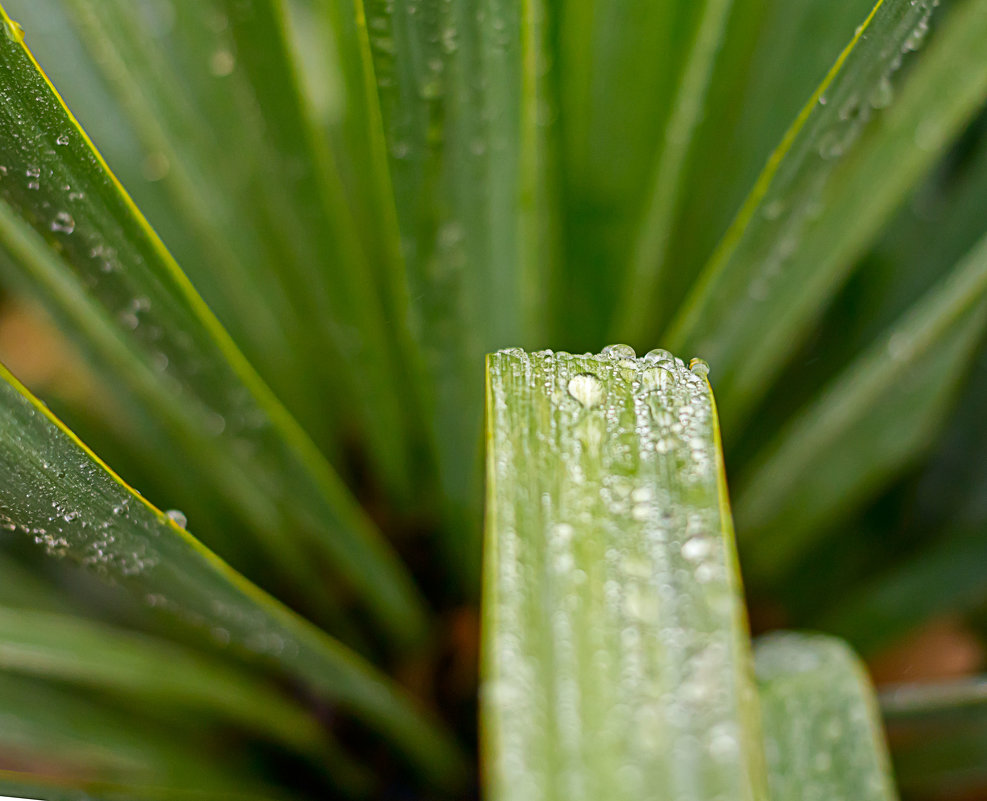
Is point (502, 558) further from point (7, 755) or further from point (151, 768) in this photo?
point (7, 755)

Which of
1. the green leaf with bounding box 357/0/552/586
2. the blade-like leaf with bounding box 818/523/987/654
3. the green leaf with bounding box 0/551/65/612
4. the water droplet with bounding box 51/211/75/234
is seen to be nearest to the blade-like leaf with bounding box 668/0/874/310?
the green leaf with bounding box 357/0/552/586

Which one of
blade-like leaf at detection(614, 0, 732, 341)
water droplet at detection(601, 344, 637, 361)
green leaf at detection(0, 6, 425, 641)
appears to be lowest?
water droplet at detection(601, 344, 637, 361)

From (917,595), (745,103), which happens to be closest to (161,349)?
(745,103)

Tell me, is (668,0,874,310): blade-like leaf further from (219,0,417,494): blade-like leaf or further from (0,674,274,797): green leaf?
(0,674,274,797): green leaf

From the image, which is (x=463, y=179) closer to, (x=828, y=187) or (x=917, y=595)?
(x=828, y=187)

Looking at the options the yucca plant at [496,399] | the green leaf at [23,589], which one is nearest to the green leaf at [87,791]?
the yucca plant at [496,399]
